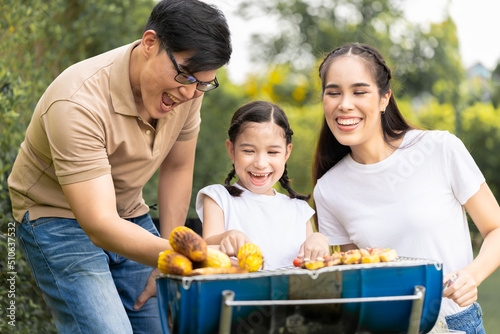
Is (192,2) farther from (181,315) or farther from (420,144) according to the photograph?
(181,315)

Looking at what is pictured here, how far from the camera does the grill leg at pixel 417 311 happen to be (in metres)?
1.62

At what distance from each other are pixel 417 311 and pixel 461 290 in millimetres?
462

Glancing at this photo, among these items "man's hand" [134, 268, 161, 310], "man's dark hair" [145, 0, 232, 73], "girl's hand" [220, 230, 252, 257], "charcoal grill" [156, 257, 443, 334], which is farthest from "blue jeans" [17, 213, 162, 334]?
"man's dark hair" [145, 0, 232, 73]

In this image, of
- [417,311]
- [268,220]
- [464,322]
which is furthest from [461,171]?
[417,311]

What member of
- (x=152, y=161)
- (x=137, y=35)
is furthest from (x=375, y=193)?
(x=137, y=35)

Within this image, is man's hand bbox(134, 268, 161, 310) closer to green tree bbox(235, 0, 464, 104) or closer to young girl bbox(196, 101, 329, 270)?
young girl bbox(196, 101, 329, 270)

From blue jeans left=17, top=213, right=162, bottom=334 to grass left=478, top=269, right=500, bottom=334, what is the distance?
436 centimetres

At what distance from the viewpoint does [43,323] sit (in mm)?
3795

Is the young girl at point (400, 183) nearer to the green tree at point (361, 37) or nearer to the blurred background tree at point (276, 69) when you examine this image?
the blurred background tree at point (276, 69)

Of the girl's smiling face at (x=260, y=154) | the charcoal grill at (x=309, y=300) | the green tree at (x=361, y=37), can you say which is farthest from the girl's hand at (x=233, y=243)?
the green tree at (x=361, y=37)

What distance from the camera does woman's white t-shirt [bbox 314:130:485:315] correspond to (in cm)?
266

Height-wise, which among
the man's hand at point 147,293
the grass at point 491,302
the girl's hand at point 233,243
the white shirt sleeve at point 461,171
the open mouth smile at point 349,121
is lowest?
the grass at point 491,302

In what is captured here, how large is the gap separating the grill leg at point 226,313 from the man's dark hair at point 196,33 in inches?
43.8

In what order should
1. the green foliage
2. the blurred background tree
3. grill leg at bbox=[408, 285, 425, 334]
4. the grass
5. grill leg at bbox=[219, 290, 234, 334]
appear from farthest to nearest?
the green foliage → the grass → the blurred background tree → grill leg at bbox=[408, 285, 425, 334] → grill leg at bbox=[219, 290, 234, 334]
